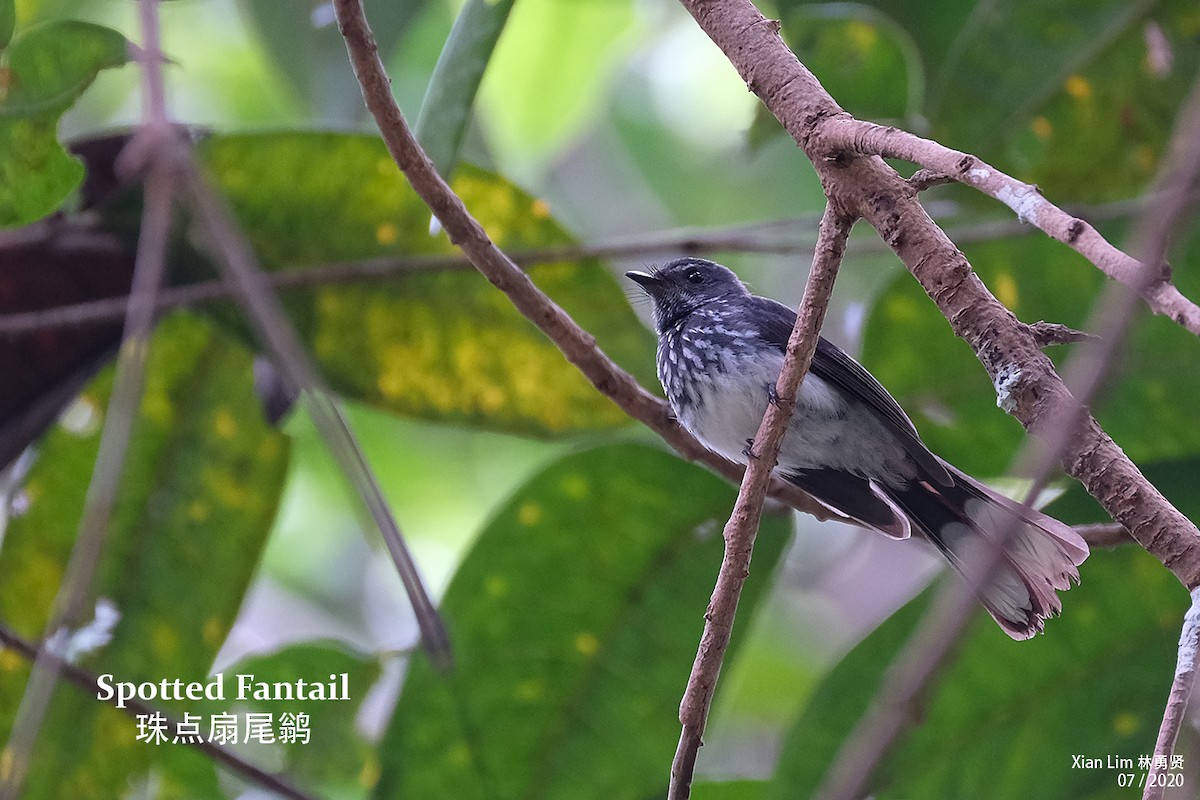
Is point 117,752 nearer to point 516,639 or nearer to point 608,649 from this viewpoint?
point 516,639

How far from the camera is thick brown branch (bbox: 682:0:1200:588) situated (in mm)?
1429

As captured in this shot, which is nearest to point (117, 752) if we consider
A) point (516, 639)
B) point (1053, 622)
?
point (516, 639)

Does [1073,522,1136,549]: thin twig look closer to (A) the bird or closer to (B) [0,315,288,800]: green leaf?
(A) the bird

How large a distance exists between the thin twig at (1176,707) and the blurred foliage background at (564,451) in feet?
5.28

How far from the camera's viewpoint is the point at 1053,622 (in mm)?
2885

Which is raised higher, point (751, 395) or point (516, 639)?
point (751, 395)

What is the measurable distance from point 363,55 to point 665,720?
6.17 feet

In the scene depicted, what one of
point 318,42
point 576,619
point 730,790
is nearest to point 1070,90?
point 576,619

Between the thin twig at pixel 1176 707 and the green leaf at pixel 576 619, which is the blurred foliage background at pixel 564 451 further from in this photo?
the thin twig at pixel 1176 707

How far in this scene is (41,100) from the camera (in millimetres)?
2682

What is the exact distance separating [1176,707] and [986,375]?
2.09 metres

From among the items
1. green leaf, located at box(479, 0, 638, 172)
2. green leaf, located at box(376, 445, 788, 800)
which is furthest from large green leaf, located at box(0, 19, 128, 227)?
green leaf, located at box(479, 0, 638, 172)

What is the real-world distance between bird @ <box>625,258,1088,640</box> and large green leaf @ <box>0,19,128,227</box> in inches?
62.6

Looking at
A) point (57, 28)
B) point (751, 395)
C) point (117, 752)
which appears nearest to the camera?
point (57, 28)
